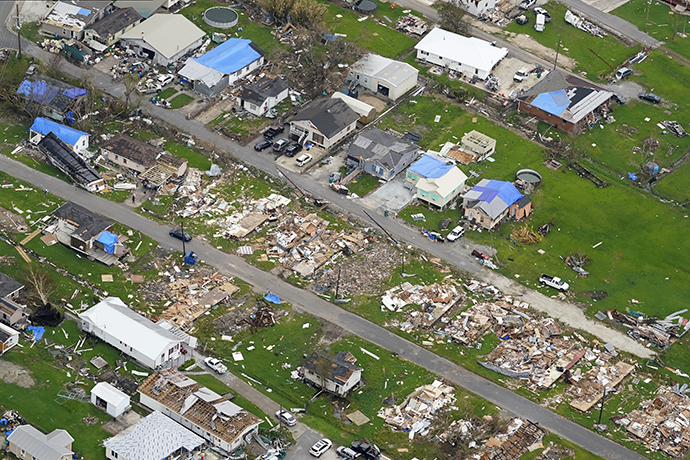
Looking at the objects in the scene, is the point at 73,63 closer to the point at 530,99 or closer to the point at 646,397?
the point at 530,99

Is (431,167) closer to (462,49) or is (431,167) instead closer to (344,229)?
(344,229)

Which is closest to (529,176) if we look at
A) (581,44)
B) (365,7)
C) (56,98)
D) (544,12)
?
(581,44)

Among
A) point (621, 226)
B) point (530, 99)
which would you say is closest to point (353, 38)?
point (530, 99)

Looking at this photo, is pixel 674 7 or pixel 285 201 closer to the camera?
pixel 285 201

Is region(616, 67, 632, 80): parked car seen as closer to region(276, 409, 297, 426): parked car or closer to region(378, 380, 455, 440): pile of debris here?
region(378, 380, 455, 440): pile of debris

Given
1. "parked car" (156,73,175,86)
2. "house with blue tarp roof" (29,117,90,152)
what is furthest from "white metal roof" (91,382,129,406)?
"parked car" (156,73,175,86)
